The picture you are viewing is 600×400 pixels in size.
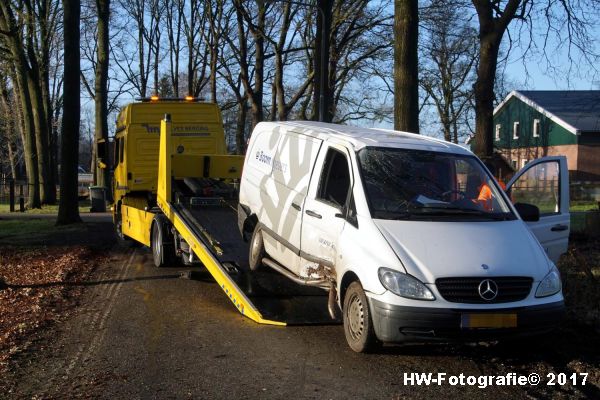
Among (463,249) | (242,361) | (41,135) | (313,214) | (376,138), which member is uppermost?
(41,135)

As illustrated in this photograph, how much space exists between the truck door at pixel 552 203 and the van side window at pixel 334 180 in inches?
92.2

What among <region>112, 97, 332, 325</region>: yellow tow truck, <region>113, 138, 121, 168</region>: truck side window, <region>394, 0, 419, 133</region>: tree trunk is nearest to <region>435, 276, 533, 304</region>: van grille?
<region>112, 97, 332, 325</region>: yellow tow truck

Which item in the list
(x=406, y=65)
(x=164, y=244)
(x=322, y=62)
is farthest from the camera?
(x=322, y=62)

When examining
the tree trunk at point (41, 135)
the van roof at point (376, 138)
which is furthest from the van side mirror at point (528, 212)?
the tree trunk at point (41, 135)

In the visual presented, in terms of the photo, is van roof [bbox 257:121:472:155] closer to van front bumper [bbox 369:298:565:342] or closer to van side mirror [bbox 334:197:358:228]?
van side mirror [bbox 334:197:358:228]

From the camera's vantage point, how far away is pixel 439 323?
5488 mm

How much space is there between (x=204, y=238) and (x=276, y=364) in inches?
145

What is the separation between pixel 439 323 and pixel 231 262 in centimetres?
367

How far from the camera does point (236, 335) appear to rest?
695 centimetres

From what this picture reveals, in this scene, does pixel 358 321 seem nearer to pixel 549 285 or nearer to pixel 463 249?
pixel 463 249

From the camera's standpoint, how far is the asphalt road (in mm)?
5293

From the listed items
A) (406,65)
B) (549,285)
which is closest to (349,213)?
(549,285)

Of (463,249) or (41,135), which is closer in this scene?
(463,249)

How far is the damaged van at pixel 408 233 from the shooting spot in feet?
18.3
